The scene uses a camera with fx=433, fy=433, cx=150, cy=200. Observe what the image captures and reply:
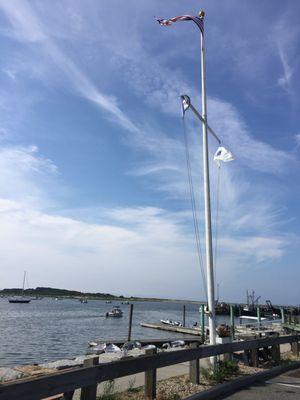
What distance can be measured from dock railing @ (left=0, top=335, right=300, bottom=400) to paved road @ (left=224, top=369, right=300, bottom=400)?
103cm

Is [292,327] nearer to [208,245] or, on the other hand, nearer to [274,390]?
[208,245]

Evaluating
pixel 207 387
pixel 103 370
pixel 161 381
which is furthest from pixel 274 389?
pixel 103 370

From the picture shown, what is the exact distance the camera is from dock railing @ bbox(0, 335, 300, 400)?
5.13m

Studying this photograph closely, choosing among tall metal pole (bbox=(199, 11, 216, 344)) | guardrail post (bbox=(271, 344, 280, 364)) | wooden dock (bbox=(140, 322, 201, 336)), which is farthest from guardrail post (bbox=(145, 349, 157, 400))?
wooden dock (bbox=(140, 322, 201, 336))

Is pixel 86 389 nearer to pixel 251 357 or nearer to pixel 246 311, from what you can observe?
pixel 251 357

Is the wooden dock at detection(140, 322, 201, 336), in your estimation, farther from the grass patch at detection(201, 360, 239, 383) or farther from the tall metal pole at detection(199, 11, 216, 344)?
the grass patch at detection(201, 360, 239, 383)

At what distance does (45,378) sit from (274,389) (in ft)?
21.0

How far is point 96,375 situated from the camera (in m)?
6.41

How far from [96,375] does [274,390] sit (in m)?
5.17

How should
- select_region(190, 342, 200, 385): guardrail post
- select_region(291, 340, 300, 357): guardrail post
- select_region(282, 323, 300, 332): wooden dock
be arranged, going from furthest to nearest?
1. select_region(282, 323, 300, 332): wooden dock
2. select_region(291, 340, 300, 357): guardrail post
3. select_region(190, 342, 200, 385): guardrail post

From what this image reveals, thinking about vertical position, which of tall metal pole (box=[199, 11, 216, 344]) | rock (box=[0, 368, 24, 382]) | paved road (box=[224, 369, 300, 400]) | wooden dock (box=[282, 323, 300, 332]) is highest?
tall metal pole (box=[199, 11, 216, 344])

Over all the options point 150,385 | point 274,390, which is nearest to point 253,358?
point 274,390

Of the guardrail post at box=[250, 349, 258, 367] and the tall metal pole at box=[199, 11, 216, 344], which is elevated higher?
the tall metal pole at box=[199, 11, 216, 344]

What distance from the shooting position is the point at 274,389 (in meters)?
9.84
